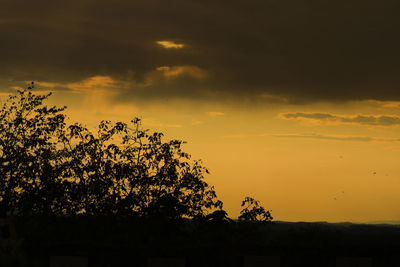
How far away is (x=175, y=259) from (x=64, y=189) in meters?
14.4

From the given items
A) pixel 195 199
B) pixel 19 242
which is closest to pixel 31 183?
pixel 195 199

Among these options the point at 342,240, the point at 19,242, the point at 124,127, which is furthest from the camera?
the point at 124,127

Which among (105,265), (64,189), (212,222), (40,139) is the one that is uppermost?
(40,139)

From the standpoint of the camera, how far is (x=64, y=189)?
24.0 m

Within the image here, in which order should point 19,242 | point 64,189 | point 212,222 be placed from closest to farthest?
point 19,242
point 212,222
point 64,189

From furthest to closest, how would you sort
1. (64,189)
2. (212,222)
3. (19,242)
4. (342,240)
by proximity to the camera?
(64,189) < (212,222) < (342,240) < (19,242)

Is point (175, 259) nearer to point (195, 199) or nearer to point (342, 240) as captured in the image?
point (342, 240)

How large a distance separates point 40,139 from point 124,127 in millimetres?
3789

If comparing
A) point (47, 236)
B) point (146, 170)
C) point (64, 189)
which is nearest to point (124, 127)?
point (146, 170)

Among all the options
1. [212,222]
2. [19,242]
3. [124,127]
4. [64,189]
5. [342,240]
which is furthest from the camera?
[124,127]

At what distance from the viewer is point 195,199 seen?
80.4 ft

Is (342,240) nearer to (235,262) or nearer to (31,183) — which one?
(235,262)

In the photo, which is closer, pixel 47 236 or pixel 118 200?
pixel 47 236

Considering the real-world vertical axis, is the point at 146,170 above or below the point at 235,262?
above
